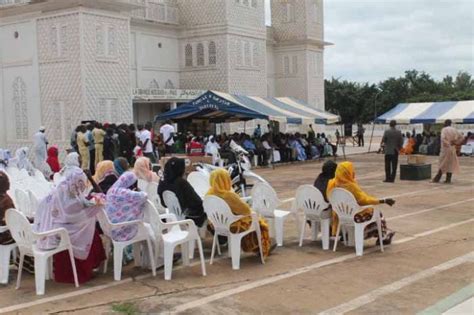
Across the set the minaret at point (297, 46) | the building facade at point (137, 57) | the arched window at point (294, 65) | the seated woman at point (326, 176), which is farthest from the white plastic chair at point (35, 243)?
the arched window at point (294, 65)

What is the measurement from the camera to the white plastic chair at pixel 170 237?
5.68 metres

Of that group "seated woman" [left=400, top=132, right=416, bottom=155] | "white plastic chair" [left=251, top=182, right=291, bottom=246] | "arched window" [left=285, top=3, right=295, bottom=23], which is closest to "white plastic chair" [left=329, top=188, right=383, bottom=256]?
"white plastic chair" [left=251, top=182, right=291, bottom=246]

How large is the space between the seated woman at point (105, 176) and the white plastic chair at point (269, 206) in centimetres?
161

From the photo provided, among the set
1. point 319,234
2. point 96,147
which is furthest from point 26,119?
point 319,234

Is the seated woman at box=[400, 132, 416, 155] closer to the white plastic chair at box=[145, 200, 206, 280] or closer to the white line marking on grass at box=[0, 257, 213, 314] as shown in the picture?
the white plastic chair at box=[145, 200, 206, 280]

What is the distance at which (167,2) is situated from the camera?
84.1 ft

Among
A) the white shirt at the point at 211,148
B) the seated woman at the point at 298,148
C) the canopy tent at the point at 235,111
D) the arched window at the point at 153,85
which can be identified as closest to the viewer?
the white shirt at the point at 211,148

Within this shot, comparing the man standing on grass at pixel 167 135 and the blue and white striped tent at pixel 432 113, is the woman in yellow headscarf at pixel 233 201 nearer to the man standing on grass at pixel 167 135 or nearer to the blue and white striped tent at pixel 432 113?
the man standing on grass at pixel 167 135

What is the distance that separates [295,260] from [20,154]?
7.81 meters

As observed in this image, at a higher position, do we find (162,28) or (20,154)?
(162,28)

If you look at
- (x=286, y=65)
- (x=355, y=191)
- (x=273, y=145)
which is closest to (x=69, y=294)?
(x=355, y=191)

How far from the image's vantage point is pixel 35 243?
17.8ft

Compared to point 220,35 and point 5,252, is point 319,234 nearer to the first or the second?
point 5,252

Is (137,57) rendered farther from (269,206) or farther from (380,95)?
(380,95)
